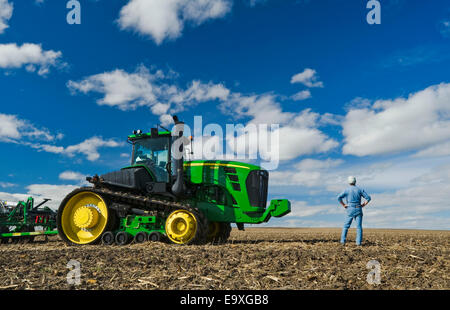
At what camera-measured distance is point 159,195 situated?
11.1 metres

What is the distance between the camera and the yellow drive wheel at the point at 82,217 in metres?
11.0

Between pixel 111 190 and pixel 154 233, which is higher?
pixel 111 190

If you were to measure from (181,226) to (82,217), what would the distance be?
341cm

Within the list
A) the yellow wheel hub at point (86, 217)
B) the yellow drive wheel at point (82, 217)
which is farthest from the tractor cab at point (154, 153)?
the yellow wheel hub at point (86, 217)

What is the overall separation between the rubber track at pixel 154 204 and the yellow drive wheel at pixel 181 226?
0.14 meters

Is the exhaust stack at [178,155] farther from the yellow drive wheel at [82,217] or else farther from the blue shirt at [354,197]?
the blue shirt at [354,197]

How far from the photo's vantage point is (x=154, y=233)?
33.9 ft

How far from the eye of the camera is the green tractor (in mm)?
10703

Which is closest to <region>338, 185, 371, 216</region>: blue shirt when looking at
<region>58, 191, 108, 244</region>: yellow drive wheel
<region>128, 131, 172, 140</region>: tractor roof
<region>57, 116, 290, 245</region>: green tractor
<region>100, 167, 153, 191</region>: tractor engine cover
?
<region>57, 116, 290, 245</region>: green tractor
